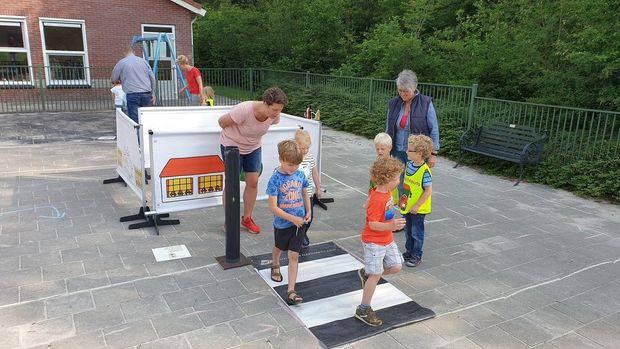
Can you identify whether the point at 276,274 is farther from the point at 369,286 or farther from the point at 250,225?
the point at 250,225

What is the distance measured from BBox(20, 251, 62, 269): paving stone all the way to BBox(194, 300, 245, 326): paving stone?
5.57ft

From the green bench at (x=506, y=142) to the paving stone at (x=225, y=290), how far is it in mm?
5705

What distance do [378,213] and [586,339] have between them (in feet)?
5.88

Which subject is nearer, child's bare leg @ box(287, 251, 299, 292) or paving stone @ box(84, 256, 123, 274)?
child's bare leg @ box(287, 251, 299, 292)

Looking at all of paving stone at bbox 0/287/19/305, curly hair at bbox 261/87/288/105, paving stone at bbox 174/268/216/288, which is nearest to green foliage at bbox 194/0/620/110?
curly hair at bbox 261/87/288/105

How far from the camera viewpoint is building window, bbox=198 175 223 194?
207 inches

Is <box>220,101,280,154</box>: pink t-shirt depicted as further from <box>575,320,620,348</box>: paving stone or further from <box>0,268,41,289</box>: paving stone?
<box>575,320,620,348</box>: paving stone

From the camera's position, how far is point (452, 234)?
5.40 m

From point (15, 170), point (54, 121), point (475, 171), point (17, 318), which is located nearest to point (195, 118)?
point (15, 170)

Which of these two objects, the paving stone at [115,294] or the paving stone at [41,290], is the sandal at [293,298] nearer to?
the paving stone at [115,294]

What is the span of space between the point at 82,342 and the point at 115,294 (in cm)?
66

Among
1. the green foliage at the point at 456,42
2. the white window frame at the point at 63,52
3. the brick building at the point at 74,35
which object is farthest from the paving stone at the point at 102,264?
the white window frame at the point at 63,52

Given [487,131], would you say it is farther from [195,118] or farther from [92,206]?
[92,206]

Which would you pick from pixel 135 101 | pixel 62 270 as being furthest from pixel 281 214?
pixel 135 101
